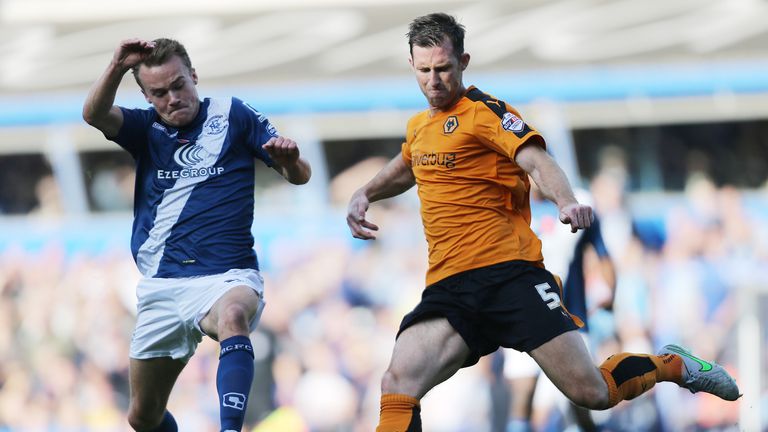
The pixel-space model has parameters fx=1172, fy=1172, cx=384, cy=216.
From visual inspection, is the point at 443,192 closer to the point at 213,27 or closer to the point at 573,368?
the point at 573,368

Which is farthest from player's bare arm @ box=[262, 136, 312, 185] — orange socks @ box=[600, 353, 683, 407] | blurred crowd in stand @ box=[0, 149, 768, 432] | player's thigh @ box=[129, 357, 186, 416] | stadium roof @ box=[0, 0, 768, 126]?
stadium roof @ box=[0, 0, 768, 126]

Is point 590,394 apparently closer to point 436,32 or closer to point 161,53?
point 436,32

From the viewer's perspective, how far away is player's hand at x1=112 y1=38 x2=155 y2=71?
5.33 m

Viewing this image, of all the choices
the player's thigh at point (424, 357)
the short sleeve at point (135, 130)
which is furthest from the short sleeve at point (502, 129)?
the short sleeve at point (135, 130)

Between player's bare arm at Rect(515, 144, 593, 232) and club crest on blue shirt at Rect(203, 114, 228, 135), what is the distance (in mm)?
1532

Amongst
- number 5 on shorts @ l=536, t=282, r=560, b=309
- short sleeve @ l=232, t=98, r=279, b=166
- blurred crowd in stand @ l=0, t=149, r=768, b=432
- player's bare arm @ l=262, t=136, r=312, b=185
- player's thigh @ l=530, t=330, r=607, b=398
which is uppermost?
short sleeve @ l=232, t=98, r=279, b=166

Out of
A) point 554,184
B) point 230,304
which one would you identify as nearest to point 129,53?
point 230,304

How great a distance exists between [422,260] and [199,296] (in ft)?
21.2

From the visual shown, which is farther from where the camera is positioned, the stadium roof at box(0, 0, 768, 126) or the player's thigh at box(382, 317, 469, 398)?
the stadium roof at box(0, 0, 768, 126)

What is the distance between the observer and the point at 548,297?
5.14 metres

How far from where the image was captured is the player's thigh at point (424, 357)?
5.06m

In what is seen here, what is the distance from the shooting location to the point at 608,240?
37.4 ft

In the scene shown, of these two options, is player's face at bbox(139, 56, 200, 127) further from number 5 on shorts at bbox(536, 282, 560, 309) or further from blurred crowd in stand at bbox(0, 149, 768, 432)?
blurred crowd in stand at bbox(0, 149, 768, 432)

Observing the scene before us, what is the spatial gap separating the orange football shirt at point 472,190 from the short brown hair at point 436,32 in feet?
0.86
